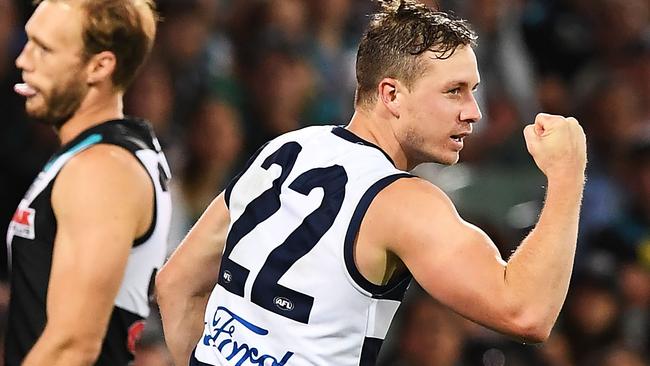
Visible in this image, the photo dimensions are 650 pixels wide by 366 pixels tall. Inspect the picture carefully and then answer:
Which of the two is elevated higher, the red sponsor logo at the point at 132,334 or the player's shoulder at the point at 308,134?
the player's shoulder at the point at 308,134

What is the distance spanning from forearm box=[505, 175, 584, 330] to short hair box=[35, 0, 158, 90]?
1862 millimetres

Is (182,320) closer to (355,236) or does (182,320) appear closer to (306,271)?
(306,271)

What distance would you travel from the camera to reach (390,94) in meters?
3.70

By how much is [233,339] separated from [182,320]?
551 millimetres

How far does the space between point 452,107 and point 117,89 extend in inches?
60.3

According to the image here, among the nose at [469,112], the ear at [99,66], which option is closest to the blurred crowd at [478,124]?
the ear at [99,66]

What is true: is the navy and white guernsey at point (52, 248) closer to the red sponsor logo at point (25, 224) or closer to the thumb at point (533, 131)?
the red sponsor logo at point (25, 224)

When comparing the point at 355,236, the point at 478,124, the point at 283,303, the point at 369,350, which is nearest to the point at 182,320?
the point at 283,303

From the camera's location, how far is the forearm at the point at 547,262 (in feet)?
10.9

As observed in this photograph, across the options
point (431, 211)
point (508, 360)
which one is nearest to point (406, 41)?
point (431, 211)

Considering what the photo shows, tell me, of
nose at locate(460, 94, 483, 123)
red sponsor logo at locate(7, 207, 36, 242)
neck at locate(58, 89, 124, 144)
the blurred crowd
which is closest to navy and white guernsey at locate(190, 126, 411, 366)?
nose at locate(460, 94, 483, 123)

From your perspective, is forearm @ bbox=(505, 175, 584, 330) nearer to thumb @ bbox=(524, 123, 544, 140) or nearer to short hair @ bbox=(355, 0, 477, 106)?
thumb @ bbox=(524, 123, 544, 140)

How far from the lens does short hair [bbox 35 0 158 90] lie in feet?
15.0

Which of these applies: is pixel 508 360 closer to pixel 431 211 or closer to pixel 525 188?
pixel 525 188
